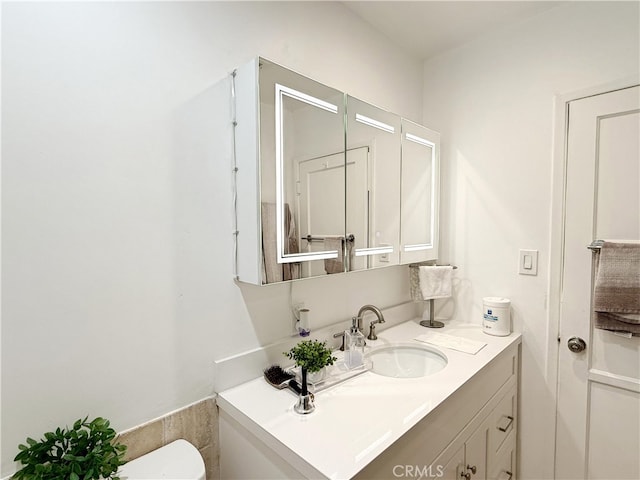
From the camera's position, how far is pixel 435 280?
1.78 metres

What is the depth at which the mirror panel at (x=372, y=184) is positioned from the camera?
1.33 metres

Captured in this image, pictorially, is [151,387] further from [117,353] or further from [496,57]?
[496,57]

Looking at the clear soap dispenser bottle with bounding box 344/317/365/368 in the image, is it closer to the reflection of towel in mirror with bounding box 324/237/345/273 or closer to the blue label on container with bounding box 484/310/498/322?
the reflection of towel in mirror with bounding box 324/237/345/273

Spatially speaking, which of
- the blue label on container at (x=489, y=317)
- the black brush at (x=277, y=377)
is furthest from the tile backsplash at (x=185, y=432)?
the blue label on container at (x=489, y=317)

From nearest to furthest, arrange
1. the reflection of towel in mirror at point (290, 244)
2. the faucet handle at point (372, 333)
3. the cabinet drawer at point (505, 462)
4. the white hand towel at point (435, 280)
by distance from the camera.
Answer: the reflection of towel in mirror at point (290, 244)
the cabinet drawer at point (505, 462)
the faucet handle at point (372, 333)
the white hand towel at point (435, 280)

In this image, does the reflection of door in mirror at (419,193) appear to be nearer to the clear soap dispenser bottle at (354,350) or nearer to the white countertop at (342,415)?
the clear soap dispenser bottle at (354,350)

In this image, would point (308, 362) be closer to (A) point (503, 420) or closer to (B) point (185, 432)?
(B) point (185, 432)

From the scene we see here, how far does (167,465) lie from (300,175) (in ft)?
3.12

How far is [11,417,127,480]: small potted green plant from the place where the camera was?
2.38ft

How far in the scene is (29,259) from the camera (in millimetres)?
792

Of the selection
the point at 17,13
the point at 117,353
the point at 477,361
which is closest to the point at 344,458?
the point at 117,353

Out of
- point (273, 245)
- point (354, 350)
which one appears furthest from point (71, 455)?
point (354, 350)

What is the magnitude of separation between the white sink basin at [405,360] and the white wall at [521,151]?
1.59 feet

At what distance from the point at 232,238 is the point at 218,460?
2.48ft
